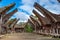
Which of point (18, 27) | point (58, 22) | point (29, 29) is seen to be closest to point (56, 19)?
point (58, 22)

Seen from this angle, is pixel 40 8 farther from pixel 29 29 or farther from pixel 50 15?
pixel 29 29

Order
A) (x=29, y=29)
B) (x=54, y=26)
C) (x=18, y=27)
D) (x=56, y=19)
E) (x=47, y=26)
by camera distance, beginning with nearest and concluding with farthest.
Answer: (x=56, y=19) → (x=54, y=26) → (x=47, y=26) → (x=29, y=29) → (x=18, y=27)

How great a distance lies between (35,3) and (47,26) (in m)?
15.9

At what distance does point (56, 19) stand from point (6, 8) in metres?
13.1

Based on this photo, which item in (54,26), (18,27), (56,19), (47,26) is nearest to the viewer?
(56,19)

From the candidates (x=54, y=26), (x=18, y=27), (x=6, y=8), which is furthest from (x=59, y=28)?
(x=18, y=27)

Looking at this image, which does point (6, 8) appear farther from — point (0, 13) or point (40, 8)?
point (40, 8)

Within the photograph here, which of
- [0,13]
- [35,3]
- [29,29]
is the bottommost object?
[29,29]

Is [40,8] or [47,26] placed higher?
[40,8]

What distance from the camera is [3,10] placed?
4103 cm

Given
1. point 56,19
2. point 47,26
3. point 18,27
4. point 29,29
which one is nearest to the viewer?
point 56,19

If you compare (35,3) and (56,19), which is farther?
(35,3)

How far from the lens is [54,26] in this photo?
40.6m

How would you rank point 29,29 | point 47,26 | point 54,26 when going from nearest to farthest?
point 54,26
point 47,26
point 29,29
